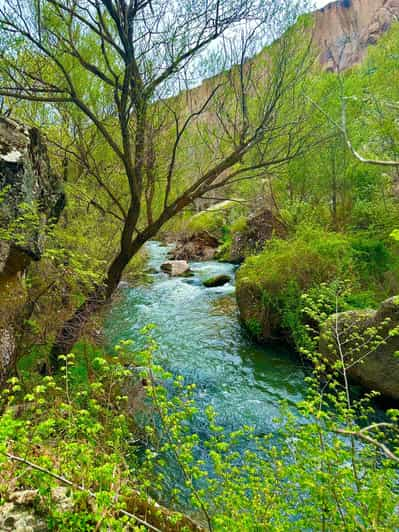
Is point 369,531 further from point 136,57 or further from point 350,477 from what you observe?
point 136,57

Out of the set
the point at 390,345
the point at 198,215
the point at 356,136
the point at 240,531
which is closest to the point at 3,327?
the point at 240,531

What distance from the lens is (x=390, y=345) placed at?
4379mm

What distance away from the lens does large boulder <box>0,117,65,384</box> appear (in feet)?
10.3

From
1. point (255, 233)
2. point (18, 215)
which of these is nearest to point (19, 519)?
point (18, 215)

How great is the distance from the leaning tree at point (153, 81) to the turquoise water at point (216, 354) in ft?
7.55

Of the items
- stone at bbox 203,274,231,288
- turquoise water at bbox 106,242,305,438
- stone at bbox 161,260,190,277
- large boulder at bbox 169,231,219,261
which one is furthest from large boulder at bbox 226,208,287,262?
turquoise water at bbox 106,242,305,438

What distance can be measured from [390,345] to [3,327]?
538 centimetres

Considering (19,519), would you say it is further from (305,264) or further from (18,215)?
(305,264)

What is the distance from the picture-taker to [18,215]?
3252mm

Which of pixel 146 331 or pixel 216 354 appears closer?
pixel 146 331

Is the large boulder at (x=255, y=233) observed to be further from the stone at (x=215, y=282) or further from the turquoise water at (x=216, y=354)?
the turquoise water at (x=216, y=354)

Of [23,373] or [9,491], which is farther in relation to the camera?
[23,373]

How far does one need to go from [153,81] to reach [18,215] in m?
2.55

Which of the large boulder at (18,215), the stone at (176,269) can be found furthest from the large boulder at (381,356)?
the stone at (176,269)
